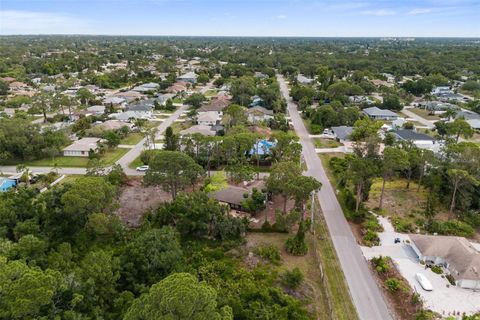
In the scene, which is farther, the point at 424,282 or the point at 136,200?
the point at 136,200

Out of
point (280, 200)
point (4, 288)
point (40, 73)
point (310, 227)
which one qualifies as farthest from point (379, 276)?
point (40, 73)

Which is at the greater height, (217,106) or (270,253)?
(217,106)

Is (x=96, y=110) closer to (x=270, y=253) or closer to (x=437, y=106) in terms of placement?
(x=270, y=253)

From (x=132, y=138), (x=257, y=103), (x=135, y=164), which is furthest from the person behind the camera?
(x=257, y=103)

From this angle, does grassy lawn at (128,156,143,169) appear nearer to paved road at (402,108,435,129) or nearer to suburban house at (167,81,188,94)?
suburban house at (167,81,188,94)

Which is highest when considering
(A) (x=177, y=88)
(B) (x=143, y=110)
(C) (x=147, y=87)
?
(A) (x=177, y=88)

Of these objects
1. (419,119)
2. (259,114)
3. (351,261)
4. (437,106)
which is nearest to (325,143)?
(259,114)

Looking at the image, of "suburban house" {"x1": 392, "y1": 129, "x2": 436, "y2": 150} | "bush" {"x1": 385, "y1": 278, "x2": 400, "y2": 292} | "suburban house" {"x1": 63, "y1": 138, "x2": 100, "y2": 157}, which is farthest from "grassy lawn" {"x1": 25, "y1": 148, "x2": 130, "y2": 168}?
"suburban house" {"x1": 392, "y1": 129, "x2": 436, "y2": 150}
